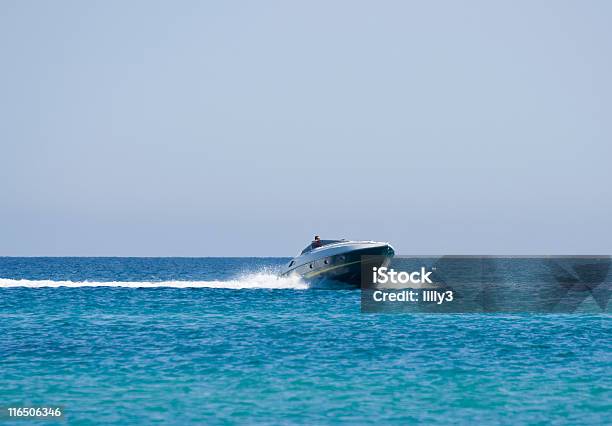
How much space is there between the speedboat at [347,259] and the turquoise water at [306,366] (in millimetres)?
11671

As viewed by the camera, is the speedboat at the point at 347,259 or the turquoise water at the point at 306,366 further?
the speedboat at the point at 347,259

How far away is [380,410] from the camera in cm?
1864

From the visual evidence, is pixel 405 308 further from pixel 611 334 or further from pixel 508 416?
pixel 508 416

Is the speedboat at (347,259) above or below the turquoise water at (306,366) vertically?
above

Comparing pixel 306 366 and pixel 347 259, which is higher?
pixel 347 259

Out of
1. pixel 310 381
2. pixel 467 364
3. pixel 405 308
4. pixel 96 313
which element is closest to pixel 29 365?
pixel 310 381

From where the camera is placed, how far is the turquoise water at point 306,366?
18625mm

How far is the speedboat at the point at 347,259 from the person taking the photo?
53469 mm

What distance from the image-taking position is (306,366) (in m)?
24.3

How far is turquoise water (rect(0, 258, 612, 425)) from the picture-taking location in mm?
18625

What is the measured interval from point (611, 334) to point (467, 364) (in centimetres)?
1085

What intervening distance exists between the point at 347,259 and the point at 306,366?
2934 centimetres

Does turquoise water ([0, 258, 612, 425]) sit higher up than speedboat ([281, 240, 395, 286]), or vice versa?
speedboat ([281, 240, 395, 286])

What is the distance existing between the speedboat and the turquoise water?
11671mm
